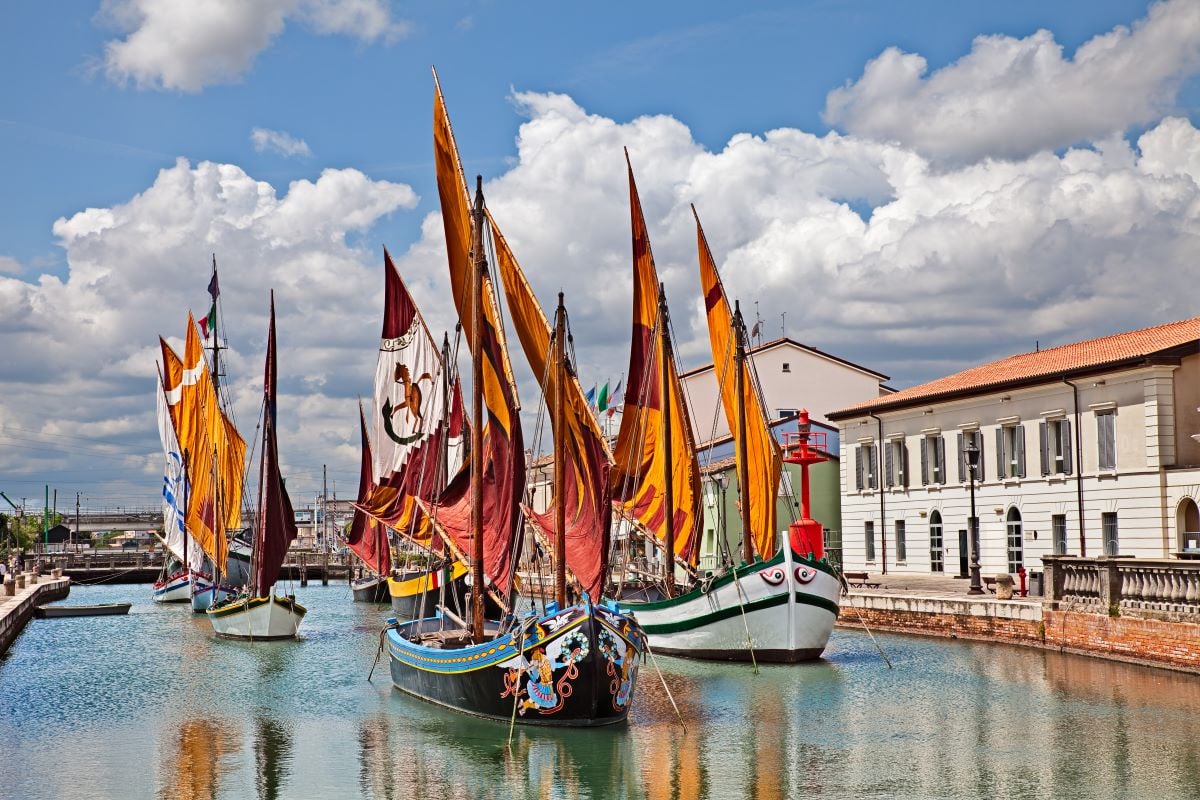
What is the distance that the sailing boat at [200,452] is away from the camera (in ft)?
189

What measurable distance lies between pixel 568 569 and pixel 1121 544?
→ 22.6 metres

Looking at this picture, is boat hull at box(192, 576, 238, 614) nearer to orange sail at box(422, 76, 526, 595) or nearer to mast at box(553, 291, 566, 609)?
orange sail at box(422, 76, 526, 595)

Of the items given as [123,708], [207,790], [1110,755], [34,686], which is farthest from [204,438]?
[1110,755]

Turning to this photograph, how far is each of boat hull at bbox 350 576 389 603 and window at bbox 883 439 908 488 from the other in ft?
84.2

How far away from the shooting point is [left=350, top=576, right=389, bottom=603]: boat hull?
67875mm

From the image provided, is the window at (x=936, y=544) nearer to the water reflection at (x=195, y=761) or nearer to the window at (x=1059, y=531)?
the window at (x=1059, y=531)

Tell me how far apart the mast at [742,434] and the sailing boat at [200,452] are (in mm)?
26032

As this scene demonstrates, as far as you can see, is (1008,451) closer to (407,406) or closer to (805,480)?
(805,480)

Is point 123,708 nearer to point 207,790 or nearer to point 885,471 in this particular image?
point 207,790

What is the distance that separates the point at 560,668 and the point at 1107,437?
27.1 meters

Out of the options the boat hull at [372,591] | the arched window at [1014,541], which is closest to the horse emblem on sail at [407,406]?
the boat hull at [372,591]

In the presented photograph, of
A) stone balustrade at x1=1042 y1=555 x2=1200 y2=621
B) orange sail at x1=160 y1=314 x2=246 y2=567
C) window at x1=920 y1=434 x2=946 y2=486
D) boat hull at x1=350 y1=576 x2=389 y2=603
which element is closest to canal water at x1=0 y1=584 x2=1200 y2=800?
stone balustrade at x1=1042 y1=555 x2=1200 y2=621

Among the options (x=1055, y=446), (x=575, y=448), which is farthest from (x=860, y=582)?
(x=575, y=448)

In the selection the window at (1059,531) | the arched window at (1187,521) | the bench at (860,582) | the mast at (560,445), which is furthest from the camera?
the bench at (860,582)
